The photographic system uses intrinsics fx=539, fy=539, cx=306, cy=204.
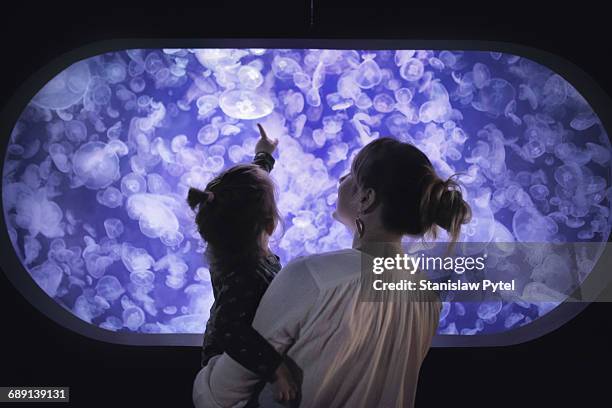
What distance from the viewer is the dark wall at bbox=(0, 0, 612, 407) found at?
186 cm

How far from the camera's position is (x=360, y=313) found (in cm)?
125

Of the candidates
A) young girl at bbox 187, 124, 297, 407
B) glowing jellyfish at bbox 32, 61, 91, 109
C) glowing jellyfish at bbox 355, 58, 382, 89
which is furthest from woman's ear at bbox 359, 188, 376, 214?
glowing jellyfish at bbox 32, 61, 91, 109

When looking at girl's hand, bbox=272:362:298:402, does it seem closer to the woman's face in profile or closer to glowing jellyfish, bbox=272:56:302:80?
the woman's face in profile

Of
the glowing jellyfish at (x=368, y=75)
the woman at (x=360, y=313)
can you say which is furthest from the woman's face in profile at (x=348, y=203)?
the glowing jellyfish at (x=368, y=75)

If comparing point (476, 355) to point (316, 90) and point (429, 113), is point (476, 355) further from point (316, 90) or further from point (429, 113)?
point (316, 90)

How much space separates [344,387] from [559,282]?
986 millimetres

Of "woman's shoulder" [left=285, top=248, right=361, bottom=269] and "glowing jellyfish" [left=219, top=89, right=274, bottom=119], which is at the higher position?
"glowing jellyfish" [left=219, top=89, right=274, bottom=119]

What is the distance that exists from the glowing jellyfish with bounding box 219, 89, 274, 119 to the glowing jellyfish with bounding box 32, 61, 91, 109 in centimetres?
50

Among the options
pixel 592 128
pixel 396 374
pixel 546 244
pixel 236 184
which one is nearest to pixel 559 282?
pixel 546 244

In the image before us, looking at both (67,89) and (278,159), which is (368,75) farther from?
(67,89)

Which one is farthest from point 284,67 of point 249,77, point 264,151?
point 264,151

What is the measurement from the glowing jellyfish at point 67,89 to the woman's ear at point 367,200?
1148 mm

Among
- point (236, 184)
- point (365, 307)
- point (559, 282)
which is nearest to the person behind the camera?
point (365, 307)

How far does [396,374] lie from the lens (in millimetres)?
1308
